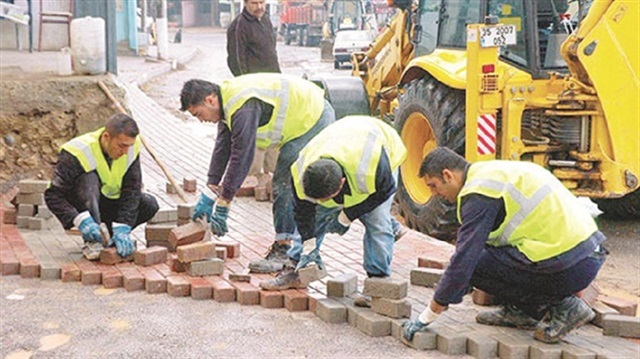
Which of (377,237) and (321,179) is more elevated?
(321,179)

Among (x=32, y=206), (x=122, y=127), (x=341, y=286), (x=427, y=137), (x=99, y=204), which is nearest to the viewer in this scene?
(x=341, y=286)

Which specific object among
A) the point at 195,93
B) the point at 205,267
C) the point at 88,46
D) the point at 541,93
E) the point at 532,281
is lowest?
the point at 205,267

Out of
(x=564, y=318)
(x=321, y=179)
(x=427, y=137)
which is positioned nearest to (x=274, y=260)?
(x=321, y=179)

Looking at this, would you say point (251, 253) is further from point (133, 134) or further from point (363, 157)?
point (363, 157)

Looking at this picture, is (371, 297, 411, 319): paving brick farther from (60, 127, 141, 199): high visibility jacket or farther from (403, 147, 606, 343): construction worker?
(60, 127, 141, 199): high visibility jacket

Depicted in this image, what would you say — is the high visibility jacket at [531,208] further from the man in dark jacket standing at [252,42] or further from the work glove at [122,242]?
the man in dark jacket standing at [252,42]

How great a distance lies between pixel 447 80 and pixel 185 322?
3391 millimetres

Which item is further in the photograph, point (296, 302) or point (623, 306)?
point (296, 302)

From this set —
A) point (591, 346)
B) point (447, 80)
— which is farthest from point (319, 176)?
point (447, 80)

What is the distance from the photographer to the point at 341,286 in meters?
5.46

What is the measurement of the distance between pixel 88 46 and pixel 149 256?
3686 mm

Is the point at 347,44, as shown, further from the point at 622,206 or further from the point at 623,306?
the point at 623,306

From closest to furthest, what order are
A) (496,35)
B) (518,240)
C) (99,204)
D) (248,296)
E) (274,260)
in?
(518,240) < (248,296) < (274,260) < (99,204) < (496,35)

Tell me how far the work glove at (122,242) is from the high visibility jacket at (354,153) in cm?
160
